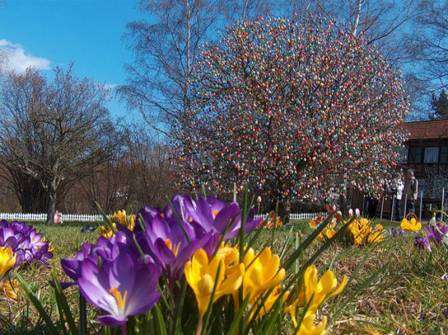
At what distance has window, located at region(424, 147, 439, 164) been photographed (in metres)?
31.4

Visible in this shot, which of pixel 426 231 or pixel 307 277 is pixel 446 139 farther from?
pixel 307 277

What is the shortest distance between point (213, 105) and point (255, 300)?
1376 centimetres

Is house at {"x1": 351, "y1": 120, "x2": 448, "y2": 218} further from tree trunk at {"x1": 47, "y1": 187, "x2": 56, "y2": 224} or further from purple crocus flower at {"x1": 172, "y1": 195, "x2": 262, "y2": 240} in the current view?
purple crocus flower at {"x1": 172, "y1": 195, "x2": 262, "y2": 240}

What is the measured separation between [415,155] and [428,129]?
5.47 ft

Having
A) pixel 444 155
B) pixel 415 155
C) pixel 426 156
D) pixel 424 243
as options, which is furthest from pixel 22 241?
pixel 415 155

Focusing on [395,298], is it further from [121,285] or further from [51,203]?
[51,203]

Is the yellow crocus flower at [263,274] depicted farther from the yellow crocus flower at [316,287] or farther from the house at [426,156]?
the house at [426,156]

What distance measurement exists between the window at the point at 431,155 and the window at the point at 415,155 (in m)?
0.36

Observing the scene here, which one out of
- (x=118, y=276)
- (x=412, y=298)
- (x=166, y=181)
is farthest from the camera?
(x=166, y=181)

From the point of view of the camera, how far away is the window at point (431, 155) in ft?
103

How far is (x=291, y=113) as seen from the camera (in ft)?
43.9

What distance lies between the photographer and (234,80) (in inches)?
555

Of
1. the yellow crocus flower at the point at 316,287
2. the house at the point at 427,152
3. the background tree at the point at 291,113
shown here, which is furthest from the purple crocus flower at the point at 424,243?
the house at the point at 427,152

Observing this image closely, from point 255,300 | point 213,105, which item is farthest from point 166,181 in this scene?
point 255,300
